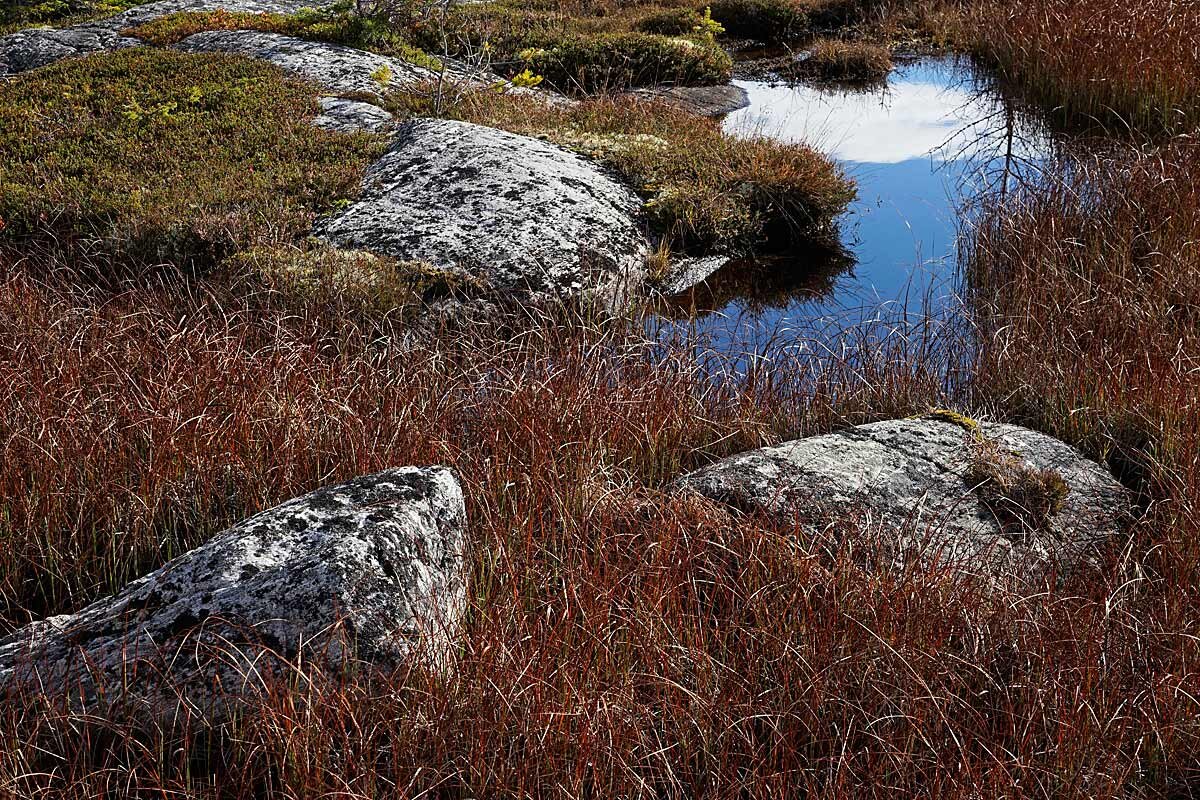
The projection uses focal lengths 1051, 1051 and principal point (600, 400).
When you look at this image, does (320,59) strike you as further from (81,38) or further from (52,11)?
(52,11)

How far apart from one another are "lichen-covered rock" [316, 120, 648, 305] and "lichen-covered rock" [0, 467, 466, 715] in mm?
4018

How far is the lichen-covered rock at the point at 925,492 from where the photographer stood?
3809mm

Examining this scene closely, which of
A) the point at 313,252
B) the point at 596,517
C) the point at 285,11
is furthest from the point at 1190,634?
the point at 285,11

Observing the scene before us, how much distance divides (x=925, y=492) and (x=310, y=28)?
1022cm

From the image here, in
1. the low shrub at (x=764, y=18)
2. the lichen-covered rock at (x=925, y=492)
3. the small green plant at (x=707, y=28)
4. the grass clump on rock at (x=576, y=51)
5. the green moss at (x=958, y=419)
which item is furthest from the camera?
the low shrub at (x=764, y=18)

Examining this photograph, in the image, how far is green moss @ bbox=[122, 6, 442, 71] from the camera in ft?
38.6

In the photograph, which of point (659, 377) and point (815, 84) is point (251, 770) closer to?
point (659, 377)

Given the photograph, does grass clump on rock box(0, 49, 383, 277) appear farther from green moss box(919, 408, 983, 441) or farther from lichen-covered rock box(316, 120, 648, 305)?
green moss box(919, 408, 983, 441)

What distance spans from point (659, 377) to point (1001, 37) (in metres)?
8.83

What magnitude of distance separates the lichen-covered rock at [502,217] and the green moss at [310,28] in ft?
11.6

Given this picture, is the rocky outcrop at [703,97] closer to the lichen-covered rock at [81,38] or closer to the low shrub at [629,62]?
the low shrub at [629,62]

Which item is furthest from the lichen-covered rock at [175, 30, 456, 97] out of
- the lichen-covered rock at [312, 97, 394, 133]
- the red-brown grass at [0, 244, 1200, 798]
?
the red-brown grass at [0, 244, 1200, 798]

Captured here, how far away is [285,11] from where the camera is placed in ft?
45.8

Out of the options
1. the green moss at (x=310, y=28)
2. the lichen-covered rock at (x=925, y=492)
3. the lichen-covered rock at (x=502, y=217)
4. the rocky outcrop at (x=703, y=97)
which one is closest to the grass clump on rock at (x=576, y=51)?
the rocky outcrop at (x=703, y=97)
